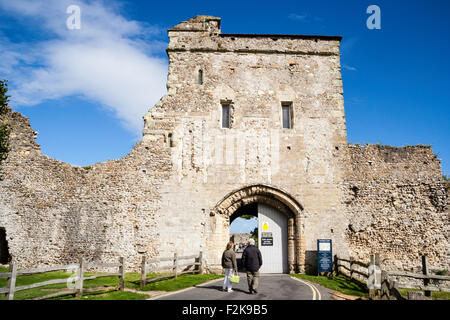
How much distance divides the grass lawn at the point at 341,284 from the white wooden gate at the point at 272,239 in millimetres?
1230

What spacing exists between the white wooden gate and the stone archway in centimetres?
31

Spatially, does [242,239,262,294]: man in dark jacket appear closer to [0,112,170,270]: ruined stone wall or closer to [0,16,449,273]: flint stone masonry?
[0,16,449,273]: flint stone masonry

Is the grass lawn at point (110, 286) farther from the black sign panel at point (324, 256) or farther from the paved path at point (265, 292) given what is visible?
the black sign panel at point (324, 256)

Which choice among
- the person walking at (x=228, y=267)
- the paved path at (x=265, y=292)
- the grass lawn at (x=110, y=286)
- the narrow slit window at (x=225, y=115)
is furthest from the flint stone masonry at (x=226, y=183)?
the person walking at (x=228, y=267)

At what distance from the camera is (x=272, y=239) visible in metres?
15.4

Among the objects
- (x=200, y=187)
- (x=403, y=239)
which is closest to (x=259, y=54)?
(x=200, y=187)

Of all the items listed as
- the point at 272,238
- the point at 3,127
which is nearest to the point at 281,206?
the point at 272,238

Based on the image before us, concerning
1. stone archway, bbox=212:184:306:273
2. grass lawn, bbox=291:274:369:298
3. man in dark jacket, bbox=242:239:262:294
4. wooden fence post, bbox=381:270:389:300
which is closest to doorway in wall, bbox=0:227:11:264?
stone archway, bbox=212:184:306:273

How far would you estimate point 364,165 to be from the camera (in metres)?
15.6
